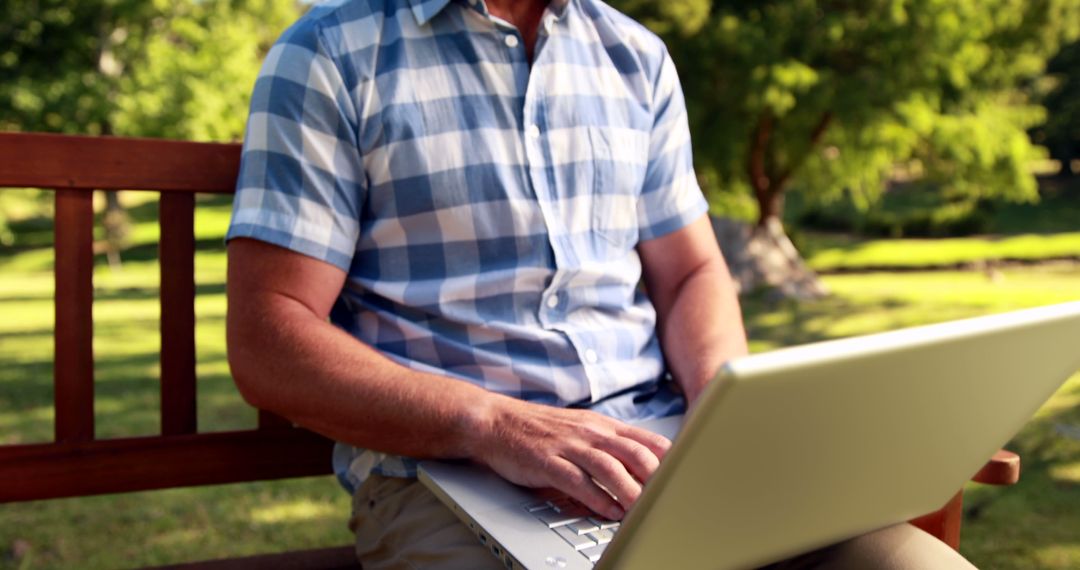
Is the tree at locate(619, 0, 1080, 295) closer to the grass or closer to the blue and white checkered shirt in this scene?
the grass

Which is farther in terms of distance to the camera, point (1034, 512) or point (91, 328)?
point (1034, 512)

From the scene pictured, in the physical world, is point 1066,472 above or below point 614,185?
below

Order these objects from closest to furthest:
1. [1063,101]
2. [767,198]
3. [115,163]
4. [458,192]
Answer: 1. [458,192]
2. [115,163]
3. [767,198]
4. [1063,101]

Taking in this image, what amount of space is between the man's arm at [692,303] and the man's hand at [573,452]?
47cm

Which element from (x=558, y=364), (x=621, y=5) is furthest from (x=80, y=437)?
(x=621, y=5)

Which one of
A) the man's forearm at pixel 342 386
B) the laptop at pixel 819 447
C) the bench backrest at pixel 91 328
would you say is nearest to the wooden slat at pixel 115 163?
the bench backrest at pixel 91 328

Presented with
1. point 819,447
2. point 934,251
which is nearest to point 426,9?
point 819,447

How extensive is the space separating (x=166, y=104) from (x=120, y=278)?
16.4 feet

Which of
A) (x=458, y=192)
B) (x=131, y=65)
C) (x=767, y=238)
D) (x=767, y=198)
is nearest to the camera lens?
(x=458, y=192)

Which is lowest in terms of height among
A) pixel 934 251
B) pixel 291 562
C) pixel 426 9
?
pixel 934 251

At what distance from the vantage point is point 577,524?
3.97ft

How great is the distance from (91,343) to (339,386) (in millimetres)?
565

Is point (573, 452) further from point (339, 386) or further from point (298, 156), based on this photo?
point (298, 156)

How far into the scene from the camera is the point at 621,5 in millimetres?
11492
